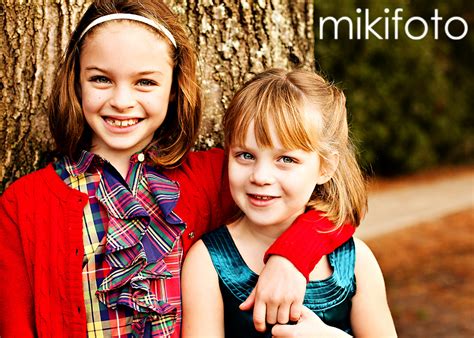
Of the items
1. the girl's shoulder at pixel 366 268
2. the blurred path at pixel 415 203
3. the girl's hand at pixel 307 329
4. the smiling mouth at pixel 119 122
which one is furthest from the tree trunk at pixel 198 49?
the blurred path at pixel 415 203

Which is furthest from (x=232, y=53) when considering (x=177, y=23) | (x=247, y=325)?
(x=247, y=325)

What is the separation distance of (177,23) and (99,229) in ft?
2.53

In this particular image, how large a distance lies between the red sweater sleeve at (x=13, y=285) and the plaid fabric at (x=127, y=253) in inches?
7.4

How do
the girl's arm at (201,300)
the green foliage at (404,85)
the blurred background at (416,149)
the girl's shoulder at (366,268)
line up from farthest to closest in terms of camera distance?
the green foliage at (404,85), the blurred background at (416,149), the girl's shoulder at (366,268), the girl's arm at (201,300)

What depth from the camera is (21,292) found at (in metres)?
2.39

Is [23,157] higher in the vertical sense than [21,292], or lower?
higher

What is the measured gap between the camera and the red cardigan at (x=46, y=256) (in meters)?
2.38

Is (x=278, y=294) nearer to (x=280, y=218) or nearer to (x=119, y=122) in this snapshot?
(x=280, y=218)

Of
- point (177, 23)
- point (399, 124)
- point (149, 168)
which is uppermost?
point (177, 23)

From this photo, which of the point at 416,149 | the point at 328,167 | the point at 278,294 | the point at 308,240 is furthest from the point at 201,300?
the point at 416,149

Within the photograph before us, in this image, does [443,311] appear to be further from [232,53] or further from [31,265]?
[31,265]

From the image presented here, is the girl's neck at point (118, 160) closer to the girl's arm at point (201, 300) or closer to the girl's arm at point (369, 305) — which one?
the girl's arm at point (201, 300)

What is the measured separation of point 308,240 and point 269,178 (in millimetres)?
255

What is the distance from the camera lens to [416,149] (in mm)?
9203
